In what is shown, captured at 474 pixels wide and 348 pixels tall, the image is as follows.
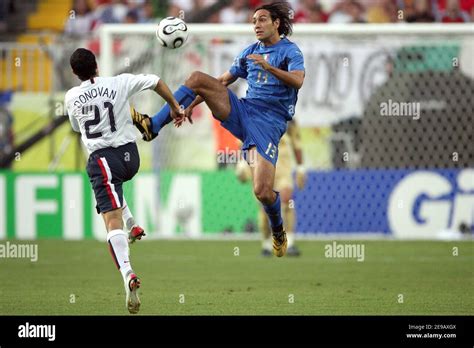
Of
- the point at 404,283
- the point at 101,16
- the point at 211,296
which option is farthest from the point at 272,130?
the point at 101,16

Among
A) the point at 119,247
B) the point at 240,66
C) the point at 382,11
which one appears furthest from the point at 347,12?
the point at 119,247

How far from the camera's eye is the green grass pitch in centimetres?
1065

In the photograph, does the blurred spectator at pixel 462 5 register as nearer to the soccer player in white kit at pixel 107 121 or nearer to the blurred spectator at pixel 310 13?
the blurred spectator at pixel 310 13

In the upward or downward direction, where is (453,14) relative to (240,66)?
upward

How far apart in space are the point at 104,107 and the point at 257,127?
6.07ft

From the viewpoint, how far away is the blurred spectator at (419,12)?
20.8 metres

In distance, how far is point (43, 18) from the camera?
80.3 feet

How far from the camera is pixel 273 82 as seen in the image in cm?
1137

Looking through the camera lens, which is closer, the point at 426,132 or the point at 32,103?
the point at 426,132

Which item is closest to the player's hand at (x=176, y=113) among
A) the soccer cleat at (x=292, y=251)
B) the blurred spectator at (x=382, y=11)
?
the soccer cleat at (x=292, y=251)

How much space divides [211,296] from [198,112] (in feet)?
29.5

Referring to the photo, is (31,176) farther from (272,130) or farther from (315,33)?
(272,130)

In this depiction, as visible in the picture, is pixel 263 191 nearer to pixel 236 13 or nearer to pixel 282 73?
pixel 282 73

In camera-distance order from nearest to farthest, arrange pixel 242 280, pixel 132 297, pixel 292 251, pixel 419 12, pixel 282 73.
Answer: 1. pixel 132 297
2. pixel 282 73
3. pixel 242 280
4. pixel 292 251
5. pixel 419 12
